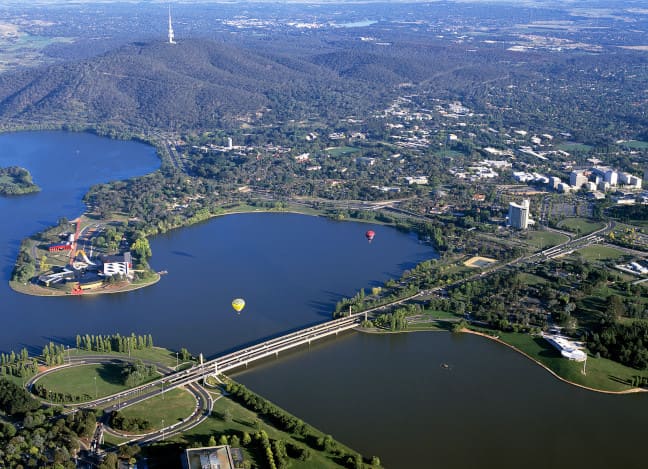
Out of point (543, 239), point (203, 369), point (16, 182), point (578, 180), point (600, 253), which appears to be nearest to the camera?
point (203, 369)

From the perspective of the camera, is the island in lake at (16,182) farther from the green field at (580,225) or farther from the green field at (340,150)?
the green field at (580,225)

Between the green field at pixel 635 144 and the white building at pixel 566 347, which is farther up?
the green field at pixel 635 144

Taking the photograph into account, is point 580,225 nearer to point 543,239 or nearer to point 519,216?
point 543,239

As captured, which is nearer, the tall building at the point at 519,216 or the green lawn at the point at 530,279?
the green lawn at the point at 530,279

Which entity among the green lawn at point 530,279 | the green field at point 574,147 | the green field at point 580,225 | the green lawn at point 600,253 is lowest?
the green lawn at point 530,279

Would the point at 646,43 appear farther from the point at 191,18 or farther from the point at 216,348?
the point at 216,348

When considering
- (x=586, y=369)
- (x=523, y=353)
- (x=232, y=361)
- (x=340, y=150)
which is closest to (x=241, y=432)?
(x=232, y=361)

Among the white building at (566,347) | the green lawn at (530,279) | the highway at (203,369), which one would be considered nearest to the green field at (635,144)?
the green lawn at (530,279)

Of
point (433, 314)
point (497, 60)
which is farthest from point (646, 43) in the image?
point (433, 314)
